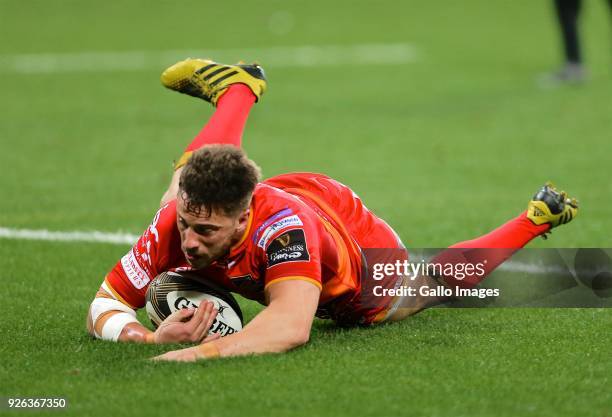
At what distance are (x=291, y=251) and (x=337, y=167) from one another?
19.8 ft

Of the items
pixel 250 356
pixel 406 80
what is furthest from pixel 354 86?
pixel 250 356

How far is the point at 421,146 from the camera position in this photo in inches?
472

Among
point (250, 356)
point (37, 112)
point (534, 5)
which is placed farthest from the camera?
point (534, 5)

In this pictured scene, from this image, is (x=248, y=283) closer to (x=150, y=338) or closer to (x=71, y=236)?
(x=150, y=338)

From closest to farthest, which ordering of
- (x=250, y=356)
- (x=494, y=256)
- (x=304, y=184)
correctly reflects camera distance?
(x=250, y=356) → (x=304, y=184) → (x=494, y=256)

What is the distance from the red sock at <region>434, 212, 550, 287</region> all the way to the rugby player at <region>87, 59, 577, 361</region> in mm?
21

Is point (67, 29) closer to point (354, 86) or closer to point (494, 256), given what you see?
point (354, 86)

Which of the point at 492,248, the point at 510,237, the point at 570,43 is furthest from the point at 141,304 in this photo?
the point at 570,43

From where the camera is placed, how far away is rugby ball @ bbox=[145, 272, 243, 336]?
17.4ft

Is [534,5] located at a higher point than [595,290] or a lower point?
higher

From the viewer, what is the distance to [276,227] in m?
5.11

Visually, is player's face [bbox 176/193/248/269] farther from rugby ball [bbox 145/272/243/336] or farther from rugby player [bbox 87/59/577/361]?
rugby ball [bbox 145/272/243/336]

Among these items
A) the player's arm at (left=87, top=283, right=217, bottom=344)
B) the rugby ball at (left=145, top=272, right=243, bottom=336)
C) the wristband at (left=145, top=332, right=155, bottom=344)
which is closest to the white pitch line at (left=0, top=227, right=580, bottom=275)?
the player's arm at (left=87, top=283, right=217, bottom=344)

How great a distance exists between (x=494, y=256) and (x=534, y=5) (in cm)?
1725
